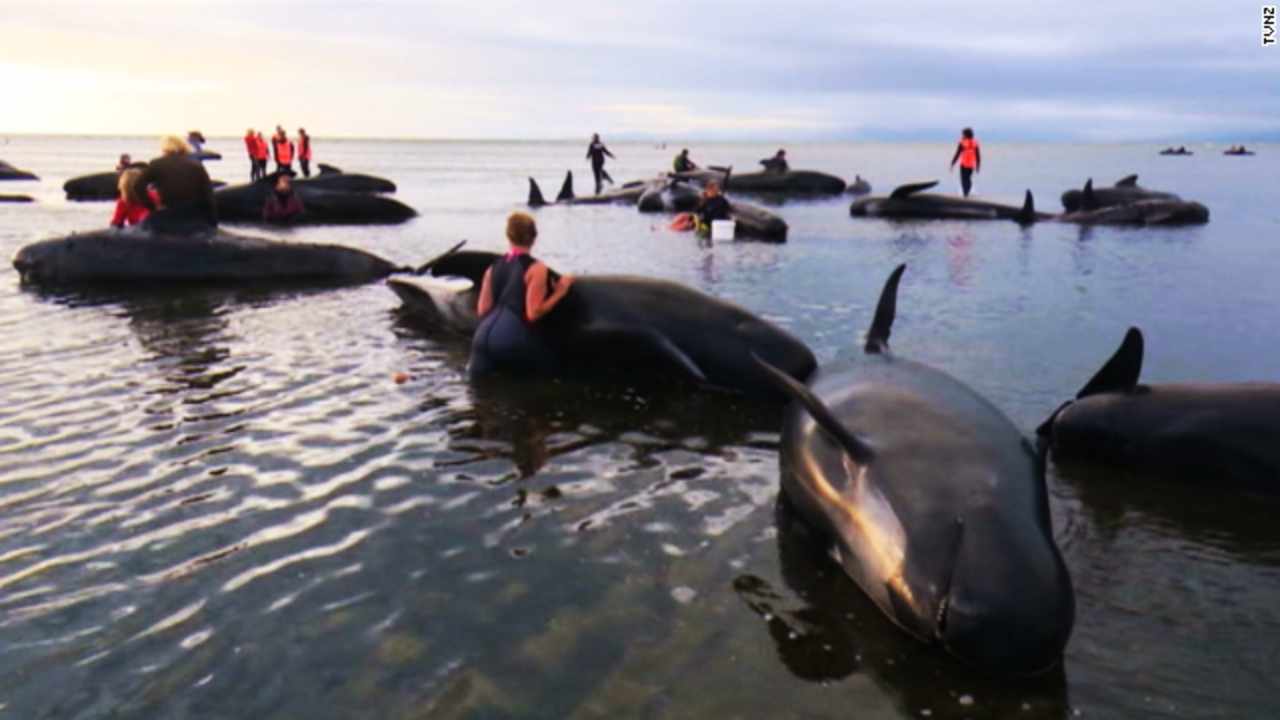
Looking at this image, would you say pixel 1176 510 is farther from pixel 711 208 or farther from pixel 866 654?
pixel 711 208

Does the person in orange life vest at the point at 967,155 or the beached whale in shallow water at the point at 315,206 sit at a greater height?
the person in orange life vest at the point at 967,155

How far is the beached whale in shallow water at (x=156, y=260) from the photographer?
14938mm

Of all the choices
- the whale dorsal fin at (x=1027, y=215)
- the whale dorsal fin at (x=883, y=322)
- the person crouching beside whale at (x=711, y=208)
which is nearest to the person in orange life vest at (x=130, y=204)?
the person crouching beside whale at (x=711, y=208)

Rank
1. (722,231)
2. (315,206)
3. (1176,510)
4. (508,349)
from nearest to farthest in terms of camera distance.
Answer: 1. (1176,510)
2. (508,349)
3. (722,231)
4. (315,206)

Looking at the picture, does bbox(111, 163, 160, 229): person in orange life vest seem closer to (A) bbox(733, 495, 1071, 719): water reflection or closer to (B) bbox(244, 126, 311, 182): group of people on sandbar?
(A) bbox(733, 495, 1071, 719): water reflection

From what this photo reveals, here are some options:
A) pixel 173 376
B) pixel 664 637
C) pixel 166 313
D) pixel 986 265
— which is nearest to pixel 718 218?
pixel 986 265

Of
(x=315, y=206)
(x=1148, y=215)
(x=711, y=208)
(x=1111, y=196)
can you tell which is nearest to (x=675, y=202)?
(x=711, y=208)

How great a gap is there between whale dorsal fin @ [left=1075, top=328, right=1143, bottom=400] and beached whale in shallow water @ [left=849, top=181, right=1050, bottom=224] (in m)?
22.7

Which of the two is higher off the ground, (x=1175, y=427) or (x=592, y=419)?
(x=1175, y=427)

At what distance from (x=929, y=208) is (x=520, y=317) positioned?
23023 millimetres

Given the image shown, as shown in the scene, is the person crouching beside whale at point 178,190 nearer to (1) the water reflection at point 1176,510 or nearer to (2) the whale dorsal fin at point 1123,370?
(2) the whale dorsal fin at point 1123,370

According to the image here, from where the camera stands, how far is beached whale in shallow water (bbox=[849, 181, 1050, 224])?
1167 inches

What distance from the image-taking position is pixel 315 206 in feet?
89.8

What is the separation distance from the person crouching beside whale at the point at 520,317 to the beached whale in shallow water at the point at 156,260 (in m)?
6.67
